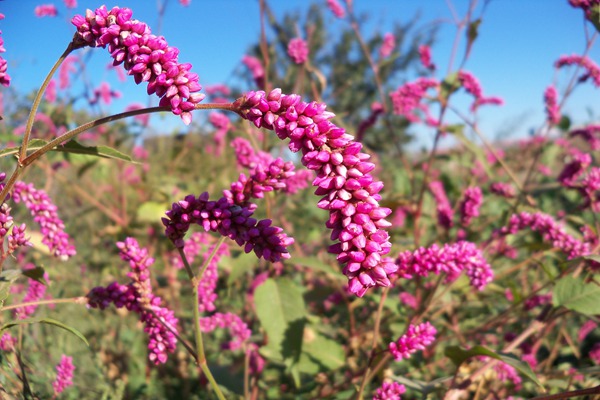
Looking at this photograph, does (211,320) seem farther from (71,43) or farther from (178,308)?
(178,308)

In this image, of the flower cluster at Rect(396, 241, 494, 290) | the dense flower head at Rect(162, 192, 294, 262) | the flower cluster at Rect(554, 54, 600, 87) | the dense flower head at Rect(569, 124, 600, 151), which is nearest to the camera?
the dense flower head at Rect(162, 192, 294, 262)

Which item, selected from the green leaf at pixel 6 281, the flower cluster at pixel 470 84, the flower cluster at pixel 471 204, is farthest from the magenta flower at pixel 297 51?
the green leaf at pixel 6 281

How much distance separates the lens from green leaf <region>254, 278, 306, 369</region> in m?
1.80

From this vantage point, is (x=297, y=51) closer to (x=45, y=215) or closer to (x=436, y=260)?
(x=436, y=260)

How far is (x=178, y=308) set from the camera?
3.20m

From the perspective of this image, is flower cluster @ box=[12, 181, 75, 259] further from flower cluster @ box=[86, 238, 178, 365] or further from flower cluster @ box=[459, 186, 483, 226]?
flower cluster @ box=[459, 186, 483, 226]

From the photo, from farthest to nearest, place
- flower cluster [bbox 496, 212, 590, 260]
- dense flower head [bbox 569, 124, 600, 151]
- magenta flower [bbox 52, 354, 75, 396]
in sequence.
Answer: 1. dense flower head [bbox 569, 124, 600, 151]
2. flower cluster [bbox 496, 212, 590, 260]
3. magenta flower [bbox 52, 354, 75, 396]

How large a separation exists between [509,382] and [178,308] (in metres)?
2.17

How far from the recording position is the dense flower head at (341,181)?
703mm

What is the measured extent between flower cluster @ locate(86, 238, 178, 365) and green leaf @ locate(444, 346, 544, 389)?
82cm

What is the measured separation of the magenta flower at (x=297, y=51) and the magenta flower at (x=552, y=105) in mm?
1618

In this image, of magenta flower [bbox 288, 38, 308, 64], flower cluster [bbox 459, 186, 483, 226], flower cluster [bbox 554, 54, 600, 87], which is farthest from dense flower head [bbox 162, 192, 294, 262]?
flower cluster [bbox 554, 54, 600, 87]

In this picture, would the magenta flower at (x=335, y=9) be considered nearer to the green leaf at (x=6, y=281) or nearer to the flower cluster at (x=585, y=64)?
the flower cluster at (x=585, y=64)

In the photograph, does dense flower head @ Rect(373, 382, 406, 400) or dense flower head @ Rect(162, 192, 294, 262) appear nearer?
dense flower head @ Rect(162, 192, 294, 262)
